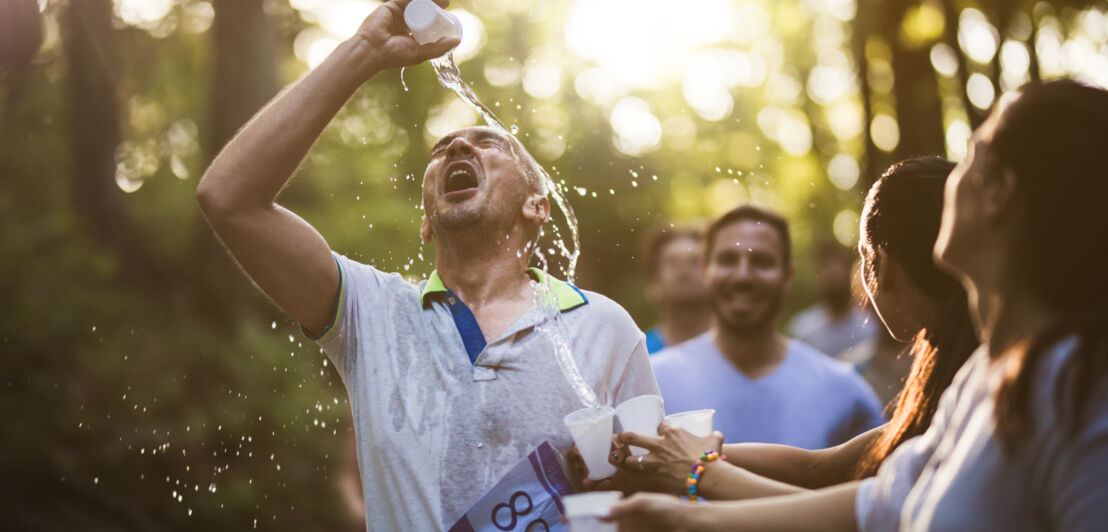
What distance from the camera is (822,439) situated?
431 centimetres

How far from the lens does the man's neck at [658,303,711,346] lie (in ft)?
19.8

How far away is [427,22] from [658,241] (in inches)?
158

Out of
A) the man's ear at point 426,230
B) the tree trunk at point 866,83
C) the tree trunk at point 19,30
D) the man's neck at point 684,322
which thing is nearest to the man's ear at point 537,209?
the man's ear at point 426,230

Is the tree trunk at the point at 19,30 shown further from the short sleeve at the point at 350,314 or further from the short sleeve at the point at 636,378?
the short sleeve at the point at 636,378

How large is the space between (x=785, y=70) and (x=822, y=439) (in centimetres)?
1667

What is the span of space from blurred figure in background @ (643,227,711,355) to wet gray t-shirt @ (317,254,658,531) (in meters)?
3.12

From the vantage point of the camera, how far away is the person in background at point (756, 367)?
172 inches

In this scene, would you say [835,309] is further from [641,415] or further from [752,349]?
[641,415]

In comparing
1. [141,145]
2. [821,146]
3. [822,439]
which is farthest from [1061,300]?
[141,145]

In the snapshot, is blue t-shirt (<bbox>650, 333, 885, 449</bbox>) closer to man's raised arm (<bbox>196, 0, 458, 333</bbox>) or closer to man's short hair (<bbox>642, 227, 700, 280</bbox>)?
man's short hair (<bbox>642, 227, 700, 280</bbox>)

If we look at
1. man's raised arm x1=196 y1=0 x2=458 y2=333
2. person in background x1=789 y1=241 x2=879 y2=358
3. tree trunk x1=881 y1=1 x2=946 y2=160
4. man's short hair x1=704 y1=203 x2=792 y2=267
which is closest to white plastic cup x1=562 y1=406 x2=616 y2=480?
man's raised arm x1=196 y1=0 x2=458 y2=333

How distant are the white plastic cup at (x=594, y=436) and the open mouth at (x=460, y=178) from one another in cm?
99

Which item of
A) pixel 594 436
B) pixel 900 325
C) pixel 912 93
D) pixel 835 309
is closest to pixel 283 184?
pixel 594 436

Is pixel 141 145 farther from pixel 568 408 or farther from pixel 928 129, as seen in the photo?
pixel 568 408
